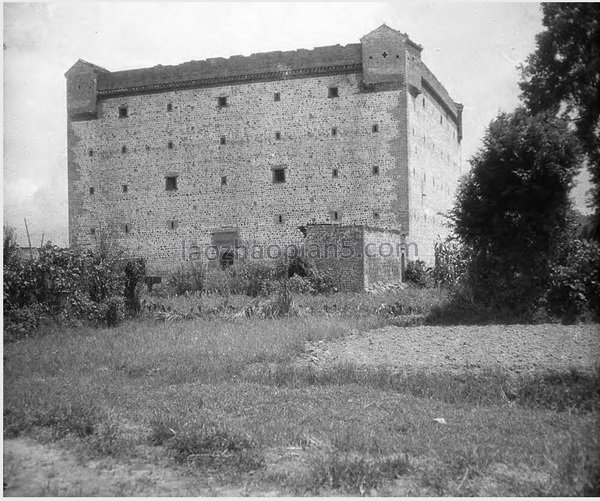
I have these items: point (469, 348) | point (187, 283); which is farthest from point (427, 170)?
point (469, 348)

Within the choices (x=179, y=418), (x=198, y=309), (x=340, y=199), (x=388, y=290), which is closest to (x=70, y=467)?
(x=179, y=418)

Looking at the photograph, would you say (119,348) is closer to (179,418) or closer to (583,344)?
(179,418)

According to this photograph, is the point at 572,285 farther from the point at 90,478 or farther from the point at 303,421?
the point at 90,478

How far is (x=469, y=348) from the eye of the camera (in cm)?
888

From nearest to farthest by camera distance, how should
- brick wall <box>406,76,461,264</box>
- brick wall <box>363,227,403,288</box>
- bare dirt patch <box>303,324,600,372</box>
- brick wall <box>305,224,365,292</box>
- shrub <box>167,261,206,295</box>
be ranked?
bare dirt patch <box>303,324,600,372</box> → brick wall <box>305,224,365,292</box> → brick wall <box>363,227,403,288</box> → shrub <box>167,261,206,295</box> → brick wall <box>406,76,461,264</box>

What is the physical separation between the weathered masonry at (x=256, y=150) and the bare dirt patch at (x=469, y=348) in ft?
42.9

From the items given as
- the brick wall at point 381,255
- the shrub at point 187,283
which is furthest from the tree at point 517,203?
the shrub at point 187,283

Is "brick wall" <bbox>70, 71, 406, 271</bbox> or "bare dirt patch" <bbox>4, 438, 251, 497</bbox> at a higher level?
"brick wall" <bbox>70, 71, 406, 271</bbox>

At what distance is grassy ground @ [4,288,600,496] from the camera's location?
4316 mm

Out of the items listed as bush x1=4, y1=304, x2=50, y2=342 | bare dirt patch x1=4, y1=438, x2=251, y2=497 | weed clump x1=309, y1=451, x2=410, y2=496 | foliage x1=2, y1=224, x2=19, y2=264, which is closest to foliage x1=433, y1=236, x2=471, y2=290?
bush x1=4, y1=304, x2=50, y2=342

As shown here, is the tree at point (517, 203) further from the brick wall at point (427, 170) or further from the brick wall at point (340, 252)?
the brick wall at point (427, 170)

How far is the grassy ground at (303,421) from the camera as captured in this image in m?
4.32

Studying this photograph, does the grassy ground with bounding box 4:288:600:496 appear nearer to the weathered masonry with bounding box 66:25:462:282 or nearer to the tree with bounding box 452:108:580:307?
the tree with bounding box 452:108:580:307

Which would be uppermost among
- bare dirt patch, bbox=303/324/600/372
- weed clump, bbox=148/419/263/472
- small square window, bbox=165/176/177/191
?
small square window, bbox=165/176/177/191
